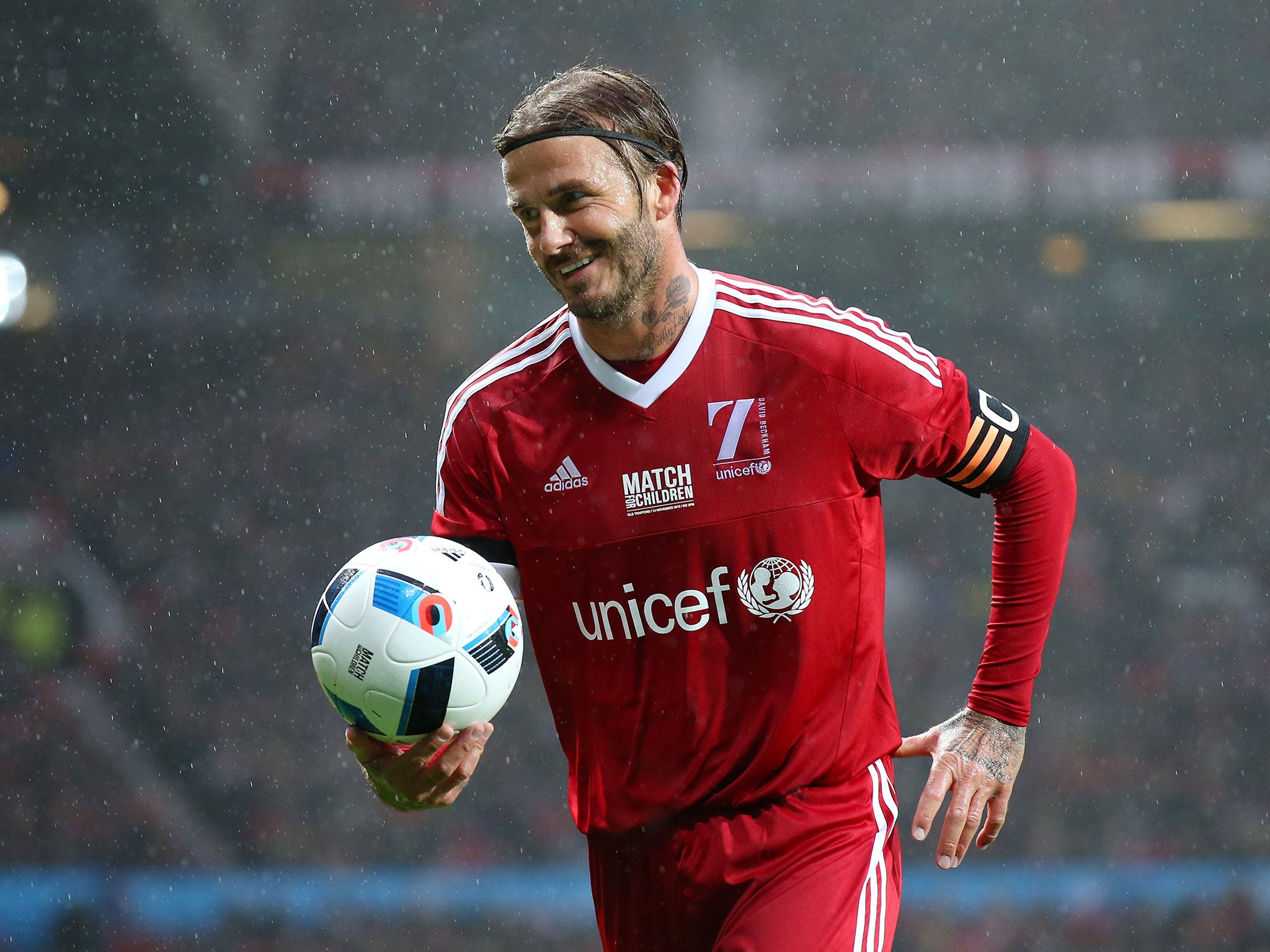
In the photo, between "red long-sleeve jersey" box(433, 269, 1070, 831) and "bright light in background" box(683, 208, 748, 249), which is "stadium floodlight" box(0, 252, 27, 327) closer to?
"bright light in background" box(683, 208, 748, 249)

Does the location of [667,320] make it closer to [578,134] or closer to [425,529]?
[578,134]

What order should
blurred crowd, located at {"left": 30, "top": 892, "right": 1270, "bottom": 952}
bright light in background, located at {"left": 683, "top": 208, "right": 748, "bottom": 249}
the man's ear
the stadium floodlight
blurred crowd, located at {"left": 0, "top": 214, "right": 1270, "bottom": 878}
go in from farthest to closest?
bright light in background, located at {"left": 683, "top": 208, "right": 748, "bottom": 249}, the stadium floodlight, blurred crowd, located at {"left": 0, "top": 214, "right": 1270, "bottom": 878}, blurred crowd, located at {"left": 30, "top": 892, "right": 1270, "bottom": 952}, the man's ear

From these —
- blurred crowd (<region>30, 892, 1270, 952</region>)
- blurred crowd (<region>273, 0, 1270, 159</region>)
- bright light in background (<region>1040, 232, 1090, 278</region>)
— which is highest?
blurred crowd (<region>273, 0, 1270, 159</region>)

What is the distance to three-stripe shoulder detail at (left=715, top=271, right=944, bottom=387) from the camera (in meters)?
2.04

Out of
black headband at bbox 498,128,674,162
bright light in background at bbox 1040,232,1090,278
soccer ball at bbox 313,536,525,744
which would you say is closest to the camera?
soccer ball at bbox 313,536,525,744

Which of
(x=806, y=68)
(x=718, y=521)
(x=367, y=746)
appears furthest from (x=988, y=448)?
(x=806, y=68)

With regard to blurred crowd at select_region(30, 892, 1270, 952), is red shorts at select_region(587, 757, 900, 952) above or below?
above

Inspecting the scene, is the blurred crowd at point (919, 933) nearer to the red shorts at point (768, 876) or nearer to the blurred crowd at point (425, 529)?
the blurred crowd at point (425, 529)

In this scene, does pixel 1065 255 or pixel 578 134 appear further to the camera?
pixel 1065 255

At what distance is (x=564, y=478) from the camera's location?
6.75ft

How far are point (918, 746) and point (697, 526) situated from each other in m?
0.58

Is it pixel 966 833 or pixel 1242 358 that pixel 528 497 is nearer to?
pixel 966 833

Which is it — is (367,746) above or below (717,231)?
below

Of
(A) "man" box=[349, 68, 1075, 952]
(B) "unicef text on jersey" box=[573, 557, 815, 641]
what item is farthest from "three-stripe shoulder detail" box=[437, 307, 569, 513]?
(B) "unicef text on jersey" box=[573, 557, 815, 641]
